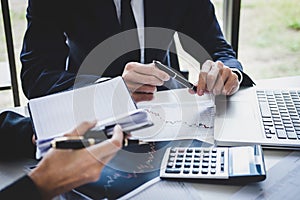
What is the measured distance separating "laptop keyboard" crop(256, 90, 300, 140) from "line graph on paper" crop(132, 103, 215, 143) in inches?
4.8

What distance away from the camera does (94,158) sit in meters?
0.53

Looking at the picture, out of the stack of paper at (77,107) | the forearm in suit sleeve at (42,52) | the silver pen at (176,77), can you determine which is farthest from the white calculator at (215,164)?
the forearm in suit sleeve at (42,52)

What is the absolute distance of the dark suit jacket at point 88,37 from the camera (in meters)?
1.01

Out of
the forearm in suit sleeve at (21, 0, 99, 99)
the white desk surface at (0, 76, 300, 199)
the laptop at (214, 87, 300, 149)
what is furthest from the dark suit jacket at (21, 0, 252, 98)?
the white desk surface at (0, 76, 300, 199)

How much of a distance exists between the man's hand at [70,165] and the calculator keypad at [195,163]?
16 cm

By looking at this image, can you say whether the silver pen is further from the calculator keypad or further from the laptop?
the calculator keypad

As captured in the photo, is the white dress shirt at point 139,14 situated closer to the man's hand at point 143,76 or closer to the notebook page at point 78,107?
the man's hand at point 143,76

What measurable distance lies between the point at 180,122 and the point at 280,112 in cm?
23

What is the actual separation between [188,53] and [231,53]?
0.17 meters

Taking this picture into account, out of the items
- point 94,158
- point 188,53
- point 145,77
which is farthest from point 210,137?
point 188,53

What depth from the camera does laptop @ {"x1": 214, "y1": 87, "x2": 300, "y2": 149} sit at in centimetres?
76

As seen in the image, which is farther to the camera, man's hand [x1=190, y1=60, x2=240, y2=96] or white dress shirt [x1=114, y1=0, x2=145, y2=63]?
white dress shirt [x1=114, y1=0, x2=145, y2=63]

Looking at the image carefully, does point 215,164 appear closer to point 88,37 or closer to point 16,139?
point 16,139

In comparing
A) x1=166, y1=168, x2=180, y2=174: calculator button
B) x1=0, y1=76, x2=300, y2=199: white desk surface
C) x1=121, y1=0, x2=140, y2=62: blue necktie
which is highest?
x1=121, y1=0, x2=140, y2=62: blue necktie
